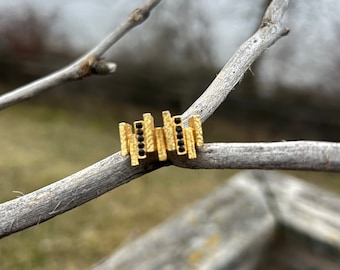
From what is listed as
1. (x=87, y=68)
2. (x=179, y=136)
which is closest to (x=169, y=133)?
(x=179, y=136)

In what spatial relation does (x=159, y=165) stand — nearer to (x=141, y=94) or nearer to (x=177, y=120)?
(x=177, y=120)

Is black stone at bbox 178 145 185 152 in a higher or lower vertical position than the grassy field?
higher

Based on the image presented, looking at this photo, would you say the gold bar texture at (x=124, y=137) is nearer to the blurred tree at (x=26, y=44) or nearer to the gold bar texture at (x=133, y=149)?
the gold bar texture at (x=133, y=149)

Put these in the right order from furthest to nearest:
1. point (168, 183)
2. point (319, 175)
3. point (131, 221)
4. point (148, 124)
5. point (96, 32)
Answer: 1. point (96, 32)
2. point (319, 175)
3. point (168, 183)
4. point (131, 221)
5. point (148, 124)

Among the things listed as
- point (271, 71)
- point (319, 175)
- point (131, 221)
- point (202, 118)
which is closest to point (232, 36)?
point (271, 71)

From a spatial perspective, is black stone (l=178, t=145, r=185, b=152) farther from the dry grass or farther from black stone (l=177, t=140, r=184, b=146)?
the dry grass

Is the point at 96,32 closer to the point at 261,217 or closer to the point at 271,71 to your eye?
the point at 271,71

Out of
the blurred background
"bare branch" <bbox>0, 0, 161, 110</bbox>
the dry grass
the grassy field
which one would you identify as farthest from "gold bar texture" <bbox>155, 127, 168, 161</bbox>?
the blurred background
